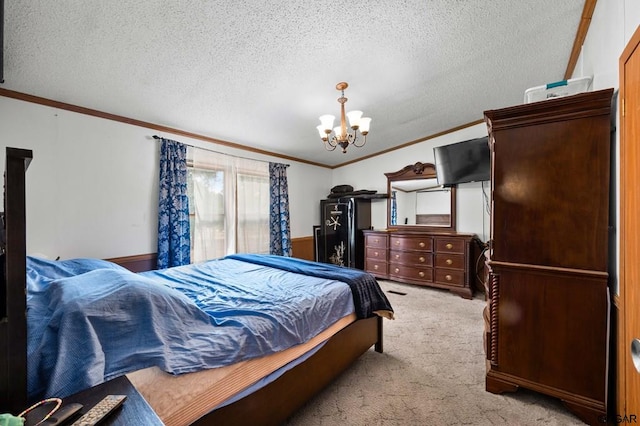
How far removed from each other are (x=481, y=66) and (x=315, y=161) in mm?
3386

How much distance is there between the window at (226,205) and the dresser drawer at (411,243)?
221cm

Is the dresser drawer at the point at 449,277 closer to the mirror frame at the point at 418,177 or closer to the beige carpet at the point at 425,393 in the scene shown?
the mirror frame at the point at 418,177

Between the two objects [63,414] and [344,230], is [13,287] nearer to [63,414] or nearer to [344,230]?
[63,414]

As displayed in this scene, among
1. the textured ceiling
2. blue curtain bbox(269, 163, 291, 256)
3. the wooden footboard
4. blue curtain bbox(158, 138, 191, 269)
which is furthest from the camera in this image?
blue curtain bbox(269, 163, 291, 256)

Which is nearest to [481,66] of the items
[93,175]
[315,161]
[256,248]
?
[315,161]

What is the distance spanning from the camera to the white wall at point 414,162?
13.6 ft

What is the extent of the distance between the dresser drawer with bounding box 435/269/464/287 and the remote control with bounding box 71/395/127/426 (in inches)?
162

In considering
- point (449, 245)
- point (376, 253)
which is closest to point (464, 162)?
point (449, 245)

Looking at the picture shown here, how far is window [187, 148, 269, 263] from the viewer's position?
3602 millimetres

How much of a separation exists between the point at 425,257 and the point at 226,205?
3217 mm

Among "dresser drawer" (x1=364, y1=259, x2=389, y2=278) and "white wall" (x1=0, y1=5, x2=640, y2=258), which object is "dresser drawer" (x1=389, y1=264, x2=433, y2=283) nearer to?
"dresser drawer" (x1=364, y1=259, x2=389, y2=278)

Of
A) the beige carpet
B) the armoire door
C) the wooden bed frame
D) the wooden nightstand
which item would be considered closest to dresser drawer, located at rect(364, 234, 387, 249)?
the beige carpet

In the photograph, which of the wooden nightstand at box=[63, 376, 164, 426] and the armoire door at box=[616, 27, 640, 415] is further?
the armoire door at box=[616, 27, 640, 415]

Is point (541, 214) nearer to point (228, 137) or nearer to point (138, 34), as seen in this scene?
point (138, 34)
